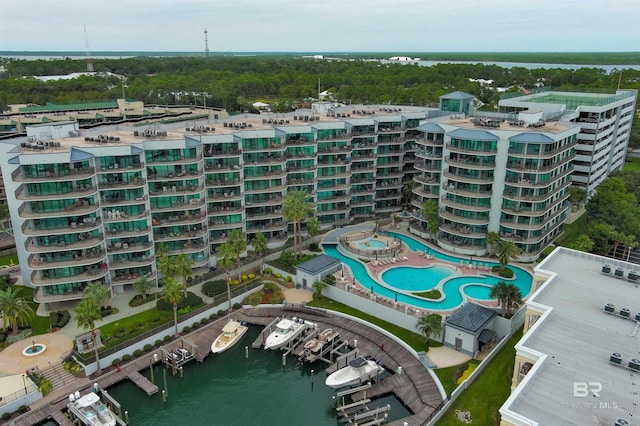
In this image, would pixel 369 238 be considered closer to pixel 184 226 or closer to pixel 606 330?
pixel 184 226

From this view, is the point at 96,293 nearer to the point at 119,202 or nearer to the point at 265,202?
the point at 119,202

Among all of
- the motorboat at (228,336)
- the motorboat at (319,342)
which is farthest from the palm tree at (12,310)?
the motorboat at (319,342)

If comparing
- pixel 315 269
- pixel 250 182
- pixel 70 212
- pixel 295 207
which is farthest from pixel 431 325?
pixel 70 212

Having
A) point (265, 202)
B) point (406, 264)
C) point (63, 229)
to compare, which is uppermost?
point (63, 229)

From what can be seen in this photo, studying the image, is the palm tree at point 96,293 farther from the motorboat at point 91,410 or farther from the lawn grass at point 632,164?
the lawn grass at point 632,164

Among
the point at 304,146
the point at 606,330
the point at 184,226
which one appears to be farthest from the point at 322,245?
the point at 606,330

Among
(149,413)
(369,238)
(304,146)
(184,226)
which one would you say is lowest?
(149,413)

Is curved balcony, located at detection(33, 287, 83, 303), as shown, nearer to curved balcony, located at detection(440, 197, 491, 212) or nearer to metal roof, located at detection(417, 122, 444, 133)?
curved balcony, located at detection(440, 197, 491, 212)
